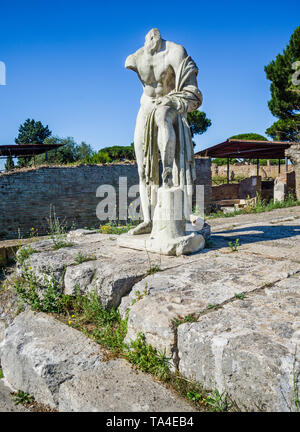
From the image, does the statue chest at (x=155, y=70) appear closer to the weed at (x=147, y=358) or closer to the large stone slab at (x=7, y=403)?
the weed at (x=147, y=358)

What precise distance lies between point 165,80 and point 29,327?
286 cm

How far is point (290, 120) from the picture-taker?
782 inches

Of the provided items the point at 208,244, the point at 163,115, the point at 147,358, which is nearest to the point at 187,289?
the point at 147,358

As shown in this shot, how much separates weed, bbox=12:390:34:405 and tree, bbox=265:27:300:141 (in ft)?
63.0

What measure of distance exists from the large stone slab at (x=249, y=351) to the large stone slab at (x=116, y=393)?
19cm

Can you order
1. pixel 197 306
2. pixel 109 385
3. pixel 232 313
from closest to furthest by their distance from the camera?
pixel 109 385
pixel 232 313
pixel 197 306

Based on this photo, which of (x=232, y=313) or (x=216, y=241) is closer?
(x=232, y=313)

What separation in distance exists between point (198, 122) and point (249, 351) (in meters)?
37.7

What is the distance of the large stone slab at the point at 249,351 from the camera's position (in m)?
1.38

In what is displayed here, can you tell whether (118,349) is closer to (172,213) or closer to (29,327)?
(29,327)

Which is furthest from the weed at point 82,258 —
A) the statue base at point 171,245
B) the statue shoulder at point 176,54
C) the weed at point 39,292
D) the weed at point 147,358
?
the statue shoulder at point 176,54

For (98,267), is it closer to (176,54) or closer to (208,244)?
(208,244)

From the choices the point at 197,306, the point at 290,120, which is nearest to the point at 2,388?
the point at 197,306

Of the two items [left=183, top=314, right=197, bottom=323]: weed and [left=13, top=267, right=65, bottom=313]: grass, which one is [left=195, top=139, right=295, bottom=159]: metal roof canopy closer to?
[left=13, top=267, right=65, bottom=313]: grass
